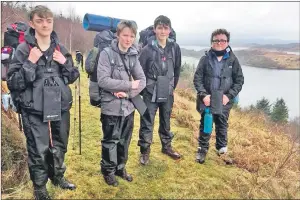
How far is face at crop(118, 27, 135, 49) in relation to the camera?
4074 mm

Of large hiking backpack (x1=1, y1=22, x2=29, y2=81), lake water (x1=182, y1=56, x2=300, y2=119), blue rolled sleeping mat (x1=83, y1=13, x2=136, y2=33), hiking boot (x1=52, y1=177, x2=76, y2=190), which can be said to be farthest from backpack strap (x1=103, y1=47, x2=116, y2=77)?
lake water (x1=182, y1=56, x2=300, y2=119)

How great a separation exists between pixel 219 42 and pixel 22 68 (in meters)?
3.24

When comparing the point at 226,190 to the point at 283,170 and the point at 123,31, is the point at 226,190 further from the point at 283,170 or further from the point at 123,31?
the point at 123,31

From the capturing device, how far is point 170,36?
5.34m

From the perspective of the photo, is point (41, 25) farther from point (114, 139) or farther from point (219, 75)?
point (219, 75)

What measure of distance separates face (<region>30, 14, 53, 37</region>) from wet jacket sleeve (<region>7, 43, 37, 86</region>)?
23cm

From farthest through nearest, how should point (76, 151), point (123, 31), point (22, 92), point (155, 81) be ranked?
point (76, 151) < point (155, 81) < point (123, 31) < point (22, 92)

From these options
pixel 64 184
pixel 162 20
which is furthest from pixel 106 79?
pixel 64 184

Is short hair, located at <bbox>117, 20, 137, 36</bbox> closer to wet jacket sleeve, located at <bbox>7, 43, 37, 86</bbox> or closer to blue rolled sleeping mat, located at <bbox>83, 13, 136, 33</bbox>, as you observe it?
blue rolled sleeping mat, located at <bbox>83, 13, 136, 33</bbox>

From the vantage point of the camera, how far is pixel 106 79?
4.00 metres

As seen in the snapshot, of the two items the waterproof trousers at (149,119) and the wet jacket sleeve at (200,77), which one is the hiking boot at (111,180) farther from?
the wet jacket sleeve at (200,77)

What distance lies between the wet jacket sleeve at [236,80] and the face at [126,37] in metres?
2.11

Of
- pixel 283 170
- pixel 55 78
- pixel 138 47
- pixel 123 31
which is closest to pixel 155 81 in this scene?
pixel 138 47

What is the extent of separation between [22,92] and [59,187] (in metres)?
1.52
